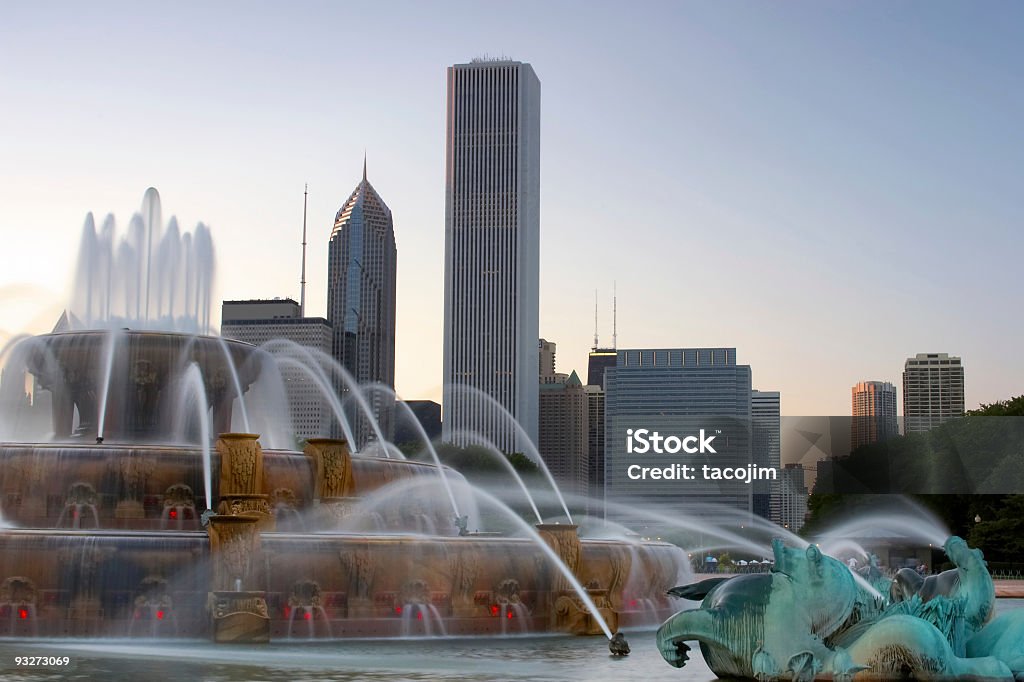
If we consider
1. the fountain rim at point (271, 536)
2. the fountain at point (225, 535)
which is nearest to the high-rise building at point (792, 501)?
the fountain at point (225, 535)

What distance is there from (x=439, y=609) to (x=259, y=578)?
3.27 meters

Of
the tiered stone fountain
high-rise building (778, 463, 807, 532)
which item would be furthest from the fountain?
high-rise building (778, 463, 807, 532)

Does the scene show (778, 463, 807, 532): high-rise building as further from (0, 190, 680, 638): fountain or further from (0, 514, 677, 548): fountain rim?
(0, 514, 677, 548): fountain rim

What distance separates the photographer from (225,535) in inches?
931

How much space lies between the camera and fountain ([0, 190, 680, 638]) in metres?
23.3

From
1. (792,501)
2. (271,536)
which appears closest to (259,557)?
(271,536)

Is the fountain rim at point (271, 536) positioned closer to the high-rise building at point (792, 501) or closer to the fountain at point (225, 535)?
the fountain at point (225, 535)

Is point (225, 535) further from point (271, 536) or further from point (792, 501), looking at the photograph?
point (792, 501)

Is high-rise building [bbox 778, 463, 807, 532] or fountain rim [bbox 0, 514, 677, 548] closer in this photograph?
fountain rim [bbox 0, 514, 677, 548]

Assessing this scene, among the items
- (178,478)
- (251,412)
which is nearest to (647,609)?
(178,478)

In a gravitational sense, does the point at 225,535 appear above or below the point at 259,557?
above

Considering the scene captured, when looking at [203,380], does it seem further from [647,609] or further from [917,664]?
[917,664]

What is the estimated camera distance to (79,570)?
23.2 meters

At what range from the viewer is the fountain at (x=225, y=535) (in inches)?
916
